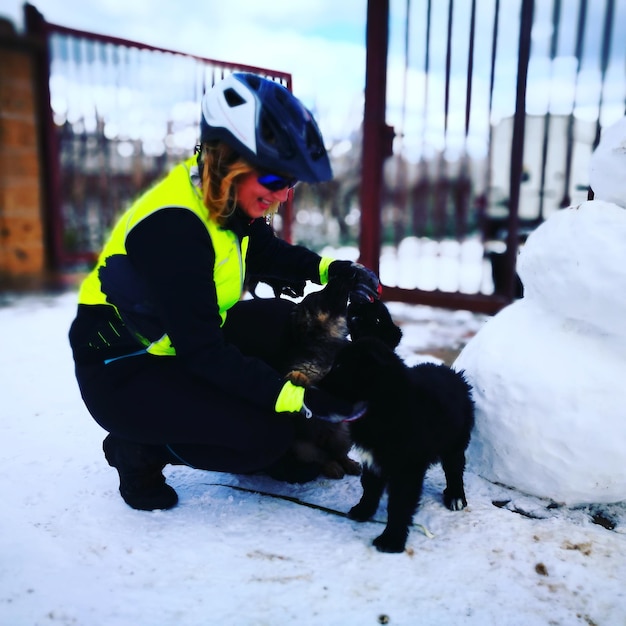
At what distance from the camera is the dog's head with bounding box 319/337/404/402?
64.4 inches

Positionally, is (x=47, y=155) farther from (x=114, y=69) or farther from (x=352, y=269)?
(x=352, y=269)

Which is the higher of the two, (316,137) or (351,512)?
(316,137)

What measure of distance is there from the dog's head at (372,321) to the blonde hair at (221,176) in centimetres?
63

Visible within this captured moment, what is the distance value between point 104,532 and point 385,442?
910 mm

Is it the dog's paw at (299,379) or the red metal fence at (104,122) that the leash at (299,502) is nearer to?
the dog's paw at (299,379)

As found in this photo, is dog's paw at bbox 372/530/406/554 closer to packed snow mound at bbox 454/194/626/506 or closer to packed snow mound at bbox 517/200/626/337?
packed snow mound at bbox 454/194/626/506

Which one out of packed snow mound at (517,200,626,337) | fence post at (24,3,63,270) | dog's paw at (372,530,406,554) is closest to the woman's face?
packed snow mound at (517,200,626,337)

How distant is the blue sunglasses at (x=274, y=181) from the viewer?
1670 mm

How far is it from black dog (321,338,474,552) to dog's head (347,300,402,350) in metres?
0.37

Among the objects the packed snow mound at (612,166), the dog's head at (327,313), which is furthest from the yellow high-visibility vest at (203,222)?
the packed snow mound at (612,166)

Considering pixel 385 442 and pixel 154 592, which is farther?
pixel 385 442

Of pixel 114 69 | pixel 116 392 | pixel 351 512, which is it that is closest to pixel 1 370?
pixel 116 392

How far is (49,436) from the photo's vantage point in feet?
8.00

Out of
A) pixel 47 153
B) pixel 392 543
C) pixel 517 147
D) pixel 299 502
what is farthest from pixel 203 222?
pixel 47 153
